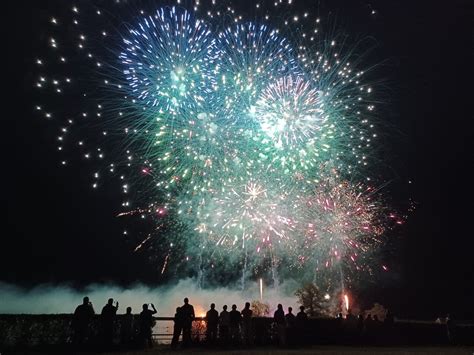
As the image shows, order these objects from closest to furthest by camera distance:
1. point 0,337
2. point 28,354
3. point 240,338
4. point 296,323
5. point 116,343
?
1. point 28,354
2. point 0,337
3. point 116,343
4. point 240,338
5. point 296,323

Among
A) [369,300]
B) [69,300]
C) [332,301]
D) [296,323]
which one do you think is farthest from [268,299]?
[296,323]

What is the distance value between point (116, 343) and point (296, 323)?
621 cm

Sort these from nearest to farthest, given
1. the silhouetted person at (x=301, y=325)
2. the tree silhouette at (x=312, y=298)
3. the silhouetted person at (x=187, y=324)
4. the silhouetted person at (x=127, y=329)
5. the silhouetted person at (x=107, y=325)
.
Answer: the silhouetted person at (x=107, y=325) → the silhouetted person at (x=127, y=329) → the silhouetted person at (x=187, y=324) → the silhouetted person at (x=301, y=325) → the tree silhouette at (x=312, y=298)

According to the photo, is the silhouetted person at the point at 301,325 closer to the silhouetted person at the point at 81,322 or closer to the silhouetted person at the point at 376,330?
the silhouetted person at the point at 376,330

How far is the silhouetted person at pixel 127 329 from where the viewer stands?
43.3 feet

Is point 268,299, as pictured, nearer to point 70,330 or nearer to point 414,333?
point 414,333

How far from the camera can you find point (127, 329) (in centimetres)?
1332

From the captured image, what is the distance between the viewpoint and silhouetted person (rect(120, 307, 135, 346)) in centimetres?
1319

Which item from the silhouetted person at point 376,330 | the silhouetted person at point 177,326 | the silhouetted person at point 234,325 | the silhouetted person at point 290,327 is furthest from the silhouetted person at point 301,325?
the silhouetted person at point 177,326

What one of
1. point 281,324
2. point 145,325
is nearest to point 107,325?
point 145,325

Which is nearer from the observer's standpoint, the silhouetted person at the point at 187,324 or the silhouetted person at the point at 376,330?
the silhouetted person at the point at 187,324

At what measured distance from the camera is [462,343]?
1800 centimetres

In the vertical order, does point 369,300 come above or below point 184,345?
above

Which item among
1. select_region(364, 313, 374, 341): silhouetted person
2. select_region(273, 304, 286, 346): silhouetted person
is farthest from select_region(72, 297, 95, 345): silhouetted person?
select_region(364, 313, 374, 341): silhouetted person
